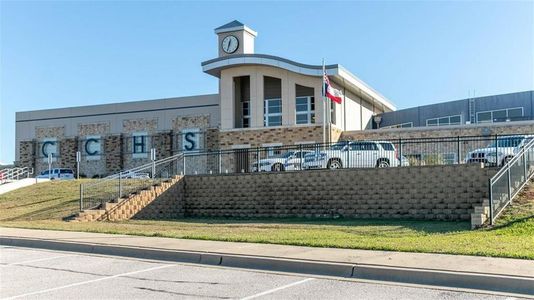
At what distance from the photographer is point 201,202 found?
26.8m

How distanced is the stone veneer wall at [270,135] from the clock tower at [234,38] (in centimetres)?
680

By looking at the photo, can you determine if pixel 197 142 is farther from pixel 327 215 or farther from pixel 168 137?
pixel 327 215

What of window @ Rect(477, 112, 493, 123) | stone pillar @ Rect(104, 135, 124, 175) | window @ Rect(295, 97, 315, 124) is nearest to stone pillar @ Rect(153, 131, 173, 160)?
stone pillar @ Rect(104, 135, 124, 175)

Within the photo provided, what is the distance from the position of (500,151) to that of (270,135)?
854 inches

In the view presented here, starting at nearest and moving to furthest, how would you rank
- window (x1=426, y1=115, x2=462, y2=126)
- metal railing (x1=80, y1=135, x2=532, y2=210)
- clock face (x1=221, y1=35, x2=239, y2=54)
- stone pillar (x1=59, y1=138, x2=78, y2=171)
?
metal railing (x1=80, y1=135, x2=532, y2=210)
clock face (x1=221, y1=35, x2=239, y2=54)
window (x1=426, y1=115, x2=462, y2=126)
stone pillar (x1=59, y1=138, x2=78, y2=171)

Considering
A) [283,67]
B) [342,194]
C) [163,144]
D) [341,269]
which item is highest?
[283,67]

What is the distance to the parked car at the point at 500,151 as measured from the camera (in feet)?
68.7

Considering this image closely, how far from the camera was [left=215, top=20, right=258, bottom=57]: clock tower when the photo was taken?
44.9 meters

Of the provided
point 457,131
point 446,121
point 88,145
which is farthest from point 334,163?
point 88,145

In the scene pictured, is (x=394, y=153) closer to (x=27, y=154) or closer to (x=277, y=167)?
(x=277, y=167)

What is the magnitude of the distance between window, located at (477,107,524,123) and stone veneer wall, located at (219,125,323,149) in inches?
527

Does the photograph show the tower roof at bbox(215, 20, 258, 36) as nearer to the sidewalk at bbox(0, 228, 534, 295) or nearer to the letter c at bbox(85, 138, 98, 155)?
the letter c at bbox(85, 138, 98, 155)

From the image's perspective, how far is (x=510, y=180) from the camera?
17625mm

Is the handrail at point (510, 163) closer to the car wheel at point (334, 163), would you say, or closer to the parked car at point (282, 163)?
the car wheel at point (334, 163)
